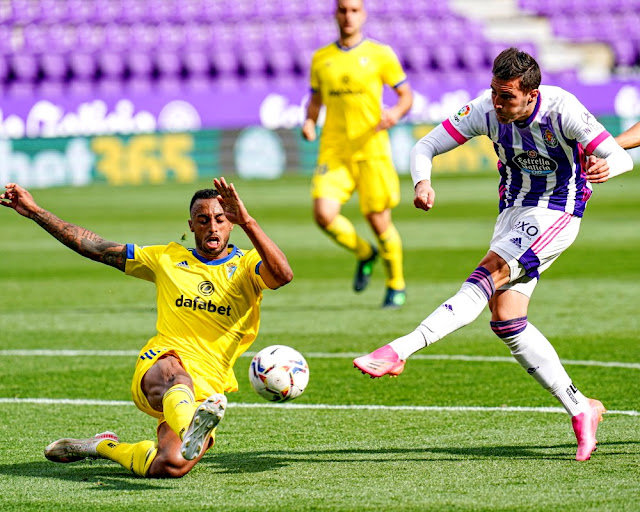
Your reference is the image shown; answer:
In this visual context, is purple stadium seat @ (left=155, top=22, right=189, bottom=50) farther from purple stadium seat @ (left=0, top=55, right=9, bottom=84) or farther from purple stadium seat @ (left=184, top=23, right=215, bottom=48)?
purple stadium seat @ (left=0, top=55, right=9, bottom=84)

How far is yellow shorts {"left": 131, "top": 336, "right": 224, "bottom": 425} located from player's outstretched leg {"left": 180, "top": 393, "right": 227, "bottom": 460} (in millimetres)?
609

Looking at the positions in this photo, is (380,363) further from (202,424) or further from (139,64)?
(139,64)

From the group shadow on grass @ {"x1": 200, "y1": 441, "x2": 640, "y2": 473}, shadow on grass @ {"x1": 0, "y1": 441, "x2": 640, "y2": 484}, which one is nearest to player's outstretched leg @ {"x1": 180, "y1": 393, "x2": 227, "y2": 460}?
shadow on grass @ {"x1": 0, "y1": 441, "x2": 640, "y2": 484}

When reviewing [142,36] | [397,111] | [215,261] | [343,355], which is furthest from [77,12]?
[215,261]

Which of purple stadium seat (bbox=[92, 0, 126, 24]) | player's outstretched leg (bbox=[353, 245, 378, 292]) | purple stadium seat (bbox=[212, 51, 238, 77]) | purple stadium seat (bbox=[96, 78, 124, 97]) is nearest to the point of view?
player's outstretched leg (bbox=[353, 245, 378, 292])

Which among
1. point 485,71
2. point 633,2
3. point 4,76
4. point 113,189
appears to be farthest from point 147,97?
point 633,2

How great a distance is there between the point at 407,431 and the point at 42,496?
6.47 feet

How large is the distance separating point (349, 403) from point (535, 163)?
1.95 metres

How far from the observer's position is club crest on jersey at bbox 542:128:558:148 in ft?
16.7

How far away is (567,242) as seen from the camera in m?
5.30

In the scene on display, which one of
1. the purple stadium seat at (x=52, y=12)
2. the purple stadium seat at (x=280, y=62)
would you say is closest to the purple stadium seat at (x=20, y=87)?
the purple stadium seat at (x=52, y=12)

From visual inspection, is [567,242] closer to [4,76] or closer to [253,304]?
[253,304]

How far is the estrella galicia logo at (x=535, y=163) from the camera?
5.23 metres

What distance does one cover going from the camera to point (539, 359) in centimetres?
526
